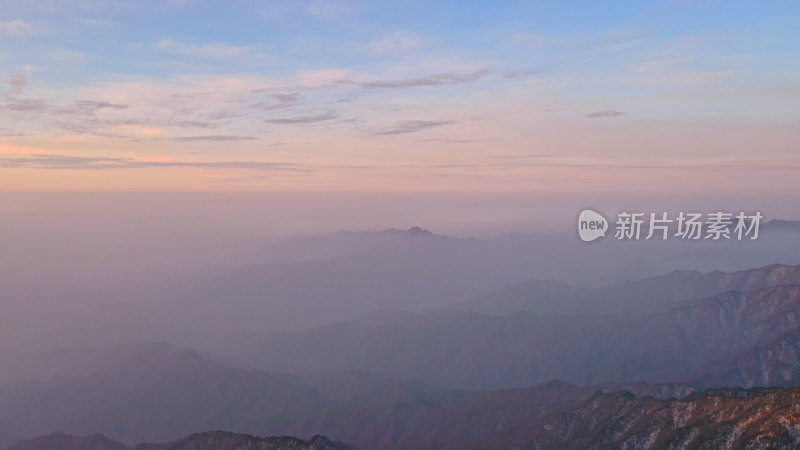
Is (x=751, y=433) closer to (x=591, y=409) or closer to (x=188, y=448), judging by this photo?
(x=591, y=409)

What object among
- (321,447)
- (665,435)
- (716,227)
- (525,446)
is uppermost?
(716,227)

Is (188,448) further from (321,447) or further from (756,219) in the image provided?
(756,219)

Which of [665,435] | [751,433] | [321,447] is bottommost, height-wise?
[321,447]

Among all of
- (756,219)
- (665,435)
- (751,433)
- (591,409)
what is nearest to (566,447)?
(591,409)

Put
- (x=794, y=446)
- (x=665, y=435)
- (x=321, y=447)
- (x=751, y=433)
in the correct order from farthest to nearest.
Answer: (x=321, y=447), (x=665, y=435), (x=751, y=433), (x=794, y=446)

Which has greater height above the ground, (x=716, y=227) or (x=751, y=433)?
(x=716, y=227)

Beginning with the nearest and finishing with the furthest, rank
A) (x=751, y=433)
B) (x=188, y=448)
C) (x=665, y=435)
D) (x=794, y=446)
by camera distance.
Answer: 1. (x=794, y=446)
2. (x=751, y=433)
3. (x=665, y=435)
4. (x=188, y=448)

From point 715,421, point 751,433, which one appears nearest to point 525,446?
point 715,421

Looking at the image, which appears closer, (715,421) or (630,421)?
(715,421)

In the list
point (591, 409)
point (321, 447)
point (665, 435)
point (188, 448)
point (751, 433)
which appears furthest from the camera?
point (591, 409)
